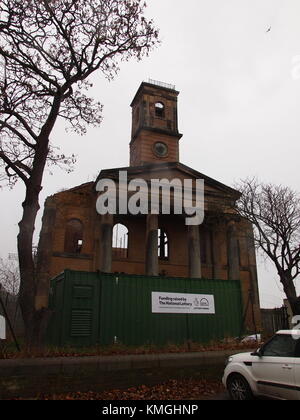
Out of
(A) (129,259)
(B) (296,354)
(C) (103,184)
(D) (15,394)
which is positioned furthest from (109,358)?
(A) (129,259)

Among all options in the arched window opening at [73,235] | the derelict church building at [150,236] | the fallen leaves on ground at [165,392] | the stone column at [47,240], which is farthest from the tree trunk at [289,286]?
the arched window opening at [73,235]

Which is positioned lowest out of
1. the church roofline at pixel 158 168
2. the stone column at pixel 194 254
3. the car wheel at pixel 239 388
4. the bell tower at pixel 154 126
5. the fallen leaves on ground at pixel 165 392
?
the fallen leaves on ground at pixel 165 392

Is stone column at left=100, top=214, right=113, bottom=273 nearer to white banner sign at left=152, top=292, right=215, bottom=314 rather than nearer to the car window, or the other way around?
white banner sign at left=152, top=292, right=215, bottom=314

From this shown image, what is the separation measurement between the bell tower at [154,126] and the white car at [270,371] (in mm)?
27285

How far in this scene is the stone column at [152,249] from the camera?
23.9 meters

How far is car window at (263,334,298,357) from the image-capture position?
634 centimetres

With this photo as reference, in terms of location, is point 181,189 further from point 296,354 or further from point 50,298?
point 296,354

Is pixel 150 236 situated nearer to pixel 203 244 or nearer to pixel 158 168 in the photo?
pixel 158 168

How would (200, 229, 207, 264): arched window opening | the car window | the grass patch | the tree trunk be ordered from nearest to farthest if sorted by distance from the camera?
the car window → the grass patch → the tree trunk → (200, 229, 207, 264): arched window opening

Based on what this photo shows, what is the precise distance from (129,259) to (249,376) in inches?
858

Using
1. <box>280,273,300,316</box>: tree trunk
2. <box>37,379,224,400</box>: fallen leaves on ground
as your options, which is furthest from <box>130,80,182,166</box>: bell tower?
<box>37,379,224,400</box>: fallen leaves on ground

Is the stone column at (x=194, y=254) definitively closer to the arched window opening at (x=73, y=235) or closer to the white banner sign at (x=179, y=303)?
→ the arched window opening at (x=73, y=235)

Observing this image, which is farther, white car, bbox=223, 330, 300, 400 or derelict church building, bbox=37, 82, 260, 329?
derelict church building, bbox=37, 82, 260, 329

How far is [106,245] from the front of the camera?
23859mm
